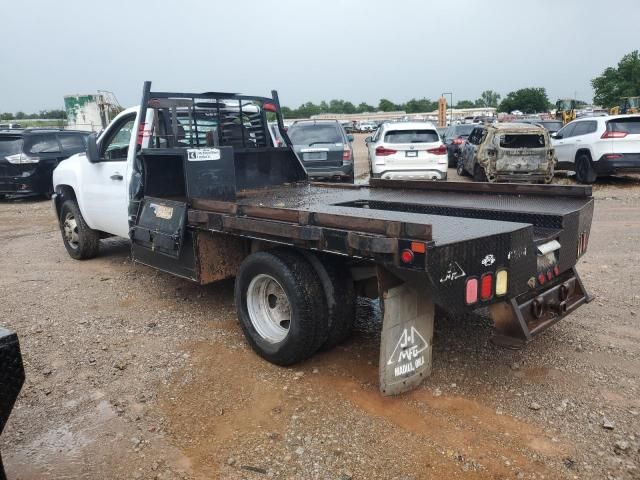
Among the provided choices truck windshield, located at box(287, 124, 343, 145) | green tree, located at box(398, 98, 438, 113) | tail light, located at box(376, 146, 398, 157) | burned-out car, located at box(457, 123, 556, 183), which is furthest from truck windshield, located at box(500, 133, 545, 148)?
green tree, located at box(398, 98, 438, 113)

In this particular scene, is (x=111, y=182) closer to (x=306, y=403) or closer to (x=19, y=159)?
(x=306, y=403)

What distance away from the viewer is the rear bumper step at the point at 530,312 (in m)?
3.48

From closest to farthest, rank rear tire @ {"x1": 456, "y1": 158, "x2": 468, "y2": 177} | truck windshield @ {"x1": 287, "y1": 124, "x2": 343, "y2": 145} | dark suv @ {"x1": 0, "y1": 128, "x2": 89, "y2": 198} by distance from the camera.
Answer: truck windshield @ {"x1": 287, "y1": 124, "x2": 343, "y2": 145}
dark suv @ {"x1": 0, "y1": 128, "x2": 89, "y2": 198}
rear tire @ {"x1": 456, "y1": 158, "x2": 468, "y2": 177}

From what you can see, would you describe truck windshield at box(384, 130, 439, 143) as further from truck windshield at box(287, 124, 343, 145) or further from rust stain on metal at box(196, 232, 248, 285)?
rust stain on metal at box(196, 232, 248, 285)

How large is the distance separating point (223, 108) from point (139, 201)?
1.60m

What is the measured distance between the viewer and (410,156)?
41.2ft

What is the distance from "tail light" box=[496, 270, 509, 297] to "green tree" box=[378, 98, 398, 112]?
119m

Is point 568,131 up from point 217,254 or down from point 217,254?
up

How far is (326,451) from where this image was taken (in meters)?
3.10

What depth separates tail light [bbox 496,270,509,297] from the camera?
3.28 meters

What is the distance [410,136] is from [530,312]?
380 inches

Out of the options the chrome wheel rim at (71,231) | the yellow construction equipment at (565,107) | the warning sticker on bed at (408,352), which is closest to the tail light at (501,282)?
the warning sticker on bed at (408,352)

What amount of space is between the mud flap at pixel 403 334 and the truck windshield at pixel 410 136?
9651 mm

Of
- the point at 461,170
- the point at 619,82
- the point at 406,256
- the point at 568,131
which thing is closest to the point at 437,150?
the point at 461,170
